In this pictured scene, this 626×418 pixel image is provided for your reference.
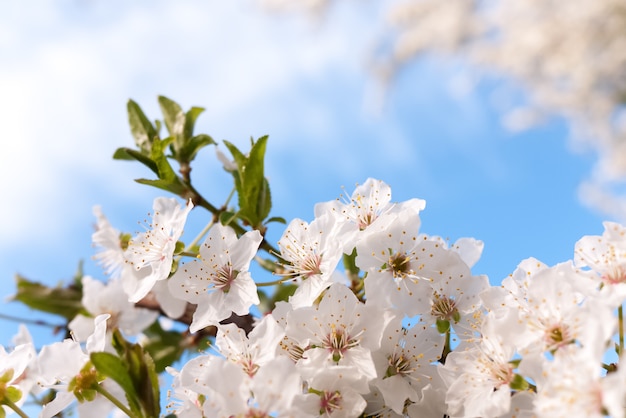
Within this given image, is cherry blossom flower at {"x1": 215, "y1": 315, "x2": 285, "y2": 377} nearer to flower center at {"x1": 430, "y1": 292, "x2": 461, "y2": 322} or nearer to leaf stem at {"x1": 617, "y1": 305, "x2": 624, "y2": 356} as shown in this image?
flower center at {"x1": 430, "y1": 292, "x2": 461, "y2": 322}

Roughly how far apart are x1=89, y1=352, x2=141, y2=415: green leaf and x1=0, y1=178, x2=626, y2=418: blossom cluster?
0.03ft

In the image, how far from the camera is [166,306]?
36.8 inches

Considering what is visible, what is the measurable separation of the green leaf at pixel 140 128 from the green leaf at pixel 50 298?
0.44 meters

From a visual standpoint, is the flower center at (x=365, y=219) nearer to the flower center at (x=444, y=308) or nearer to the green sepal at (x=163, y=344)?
the flower center at (x=444, y=308)

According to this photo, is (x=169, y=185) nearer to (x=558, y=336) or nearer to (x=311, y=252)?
(x=311, y=252)

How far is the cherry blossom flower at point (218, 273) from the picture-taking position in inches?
29.3

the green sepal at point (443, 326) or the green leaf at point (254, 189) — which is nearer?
the green sepal at point (443, 326)

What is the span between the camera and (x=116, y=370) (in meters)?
0.59

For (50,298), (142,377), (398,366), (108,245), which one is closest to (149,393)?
(142,377)

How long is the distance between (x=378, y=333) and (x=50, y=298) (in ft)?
2.84

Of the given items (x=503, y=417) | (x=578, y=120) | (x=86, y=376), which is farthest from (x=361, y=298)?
(x=578, y=120)

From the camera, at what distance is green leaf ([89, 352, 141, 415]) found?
588 millimetres

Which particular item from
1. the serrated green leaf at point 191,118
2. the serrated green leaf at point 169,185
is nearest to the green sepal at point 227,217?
the serrated green leaf at point 169,185

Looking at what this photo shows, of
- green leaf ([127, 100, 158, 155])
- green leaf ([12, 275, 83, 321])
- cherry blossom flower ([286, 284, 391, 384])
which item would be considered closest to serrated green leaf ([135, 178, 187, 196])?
green leaf ([127, 100, 158, 155])
